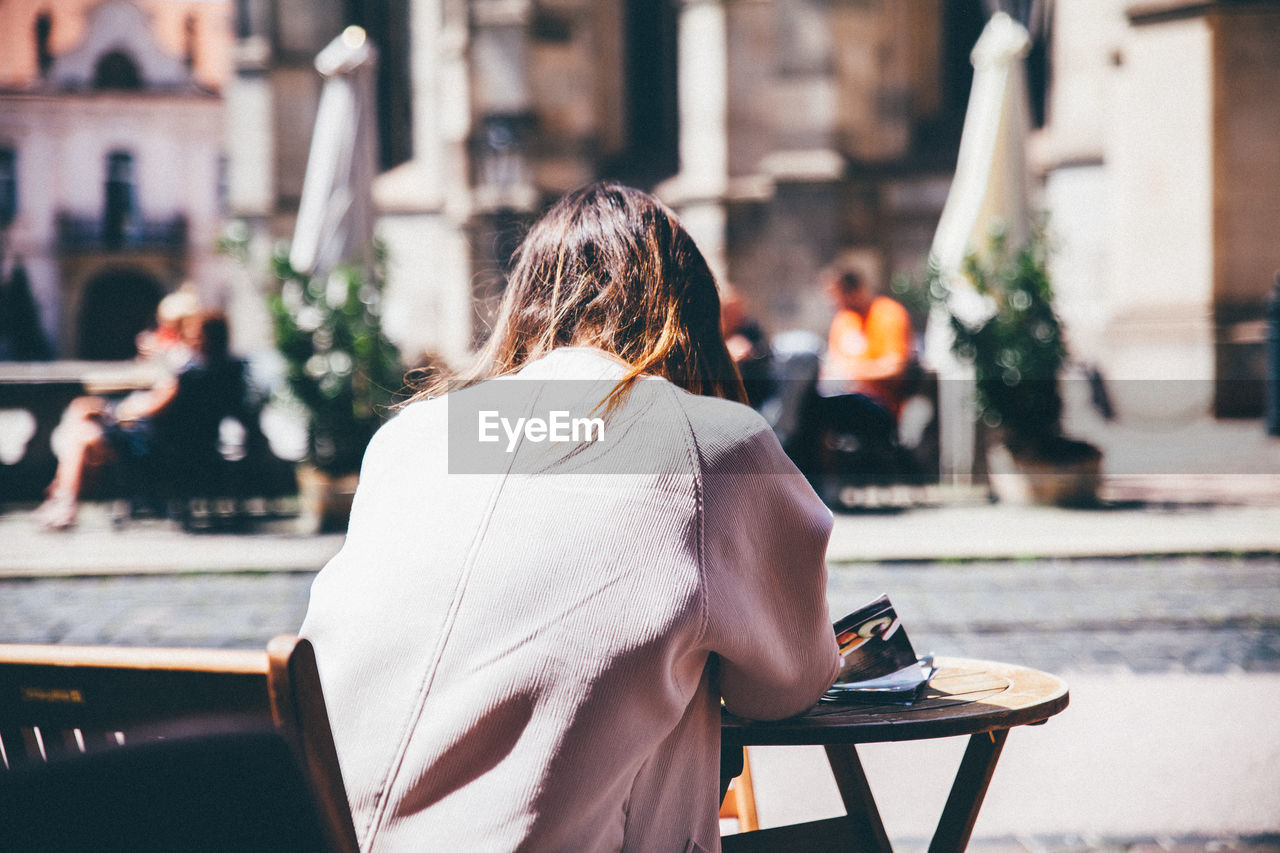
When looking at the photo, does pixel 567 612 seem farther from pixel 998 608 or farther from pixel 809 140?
pixel 809 140

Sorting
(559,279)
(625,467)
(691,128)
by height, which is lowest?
(625,467)

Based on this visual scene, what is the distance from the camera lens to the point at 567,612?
1.42m

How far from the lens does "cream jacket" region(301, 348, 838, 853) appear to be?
4.57 feet

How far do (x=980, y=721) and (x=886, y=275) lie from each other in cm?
1512

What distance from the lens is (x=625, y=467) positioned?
1.50m

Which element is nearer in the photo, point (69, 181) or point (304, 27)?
point (304, 27)

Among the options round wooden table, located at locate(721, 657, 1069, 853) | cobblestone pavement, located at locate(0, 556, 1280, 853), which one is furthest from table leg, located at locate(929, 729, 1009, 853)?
cobblestone pavement, located at locate(0, 556, 1280, 853)

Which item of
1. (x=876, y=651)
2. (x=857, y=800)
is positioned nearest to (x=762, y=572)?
(x=876, y=651)

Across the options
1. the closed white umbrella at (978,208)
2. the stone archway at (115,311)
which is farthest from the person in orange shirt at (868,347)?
the stone archway at (115,311)

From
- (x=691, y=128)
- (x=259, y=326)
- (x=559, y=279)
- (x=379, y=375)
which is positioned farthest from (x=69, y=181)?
(x=559, y=279)

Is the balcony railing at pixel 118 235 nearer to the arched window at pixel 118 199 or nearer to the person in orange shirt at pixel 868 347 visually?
the arched window at pixel 118 199

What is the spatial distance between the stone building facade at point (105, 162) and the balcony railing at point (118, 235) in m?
0.05

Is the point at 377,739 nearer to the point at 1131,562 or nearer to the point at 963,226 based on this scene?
the point at 1131,562

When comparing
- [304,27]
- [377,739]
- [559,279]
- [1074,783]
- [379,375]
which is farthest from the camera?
[304,27]
